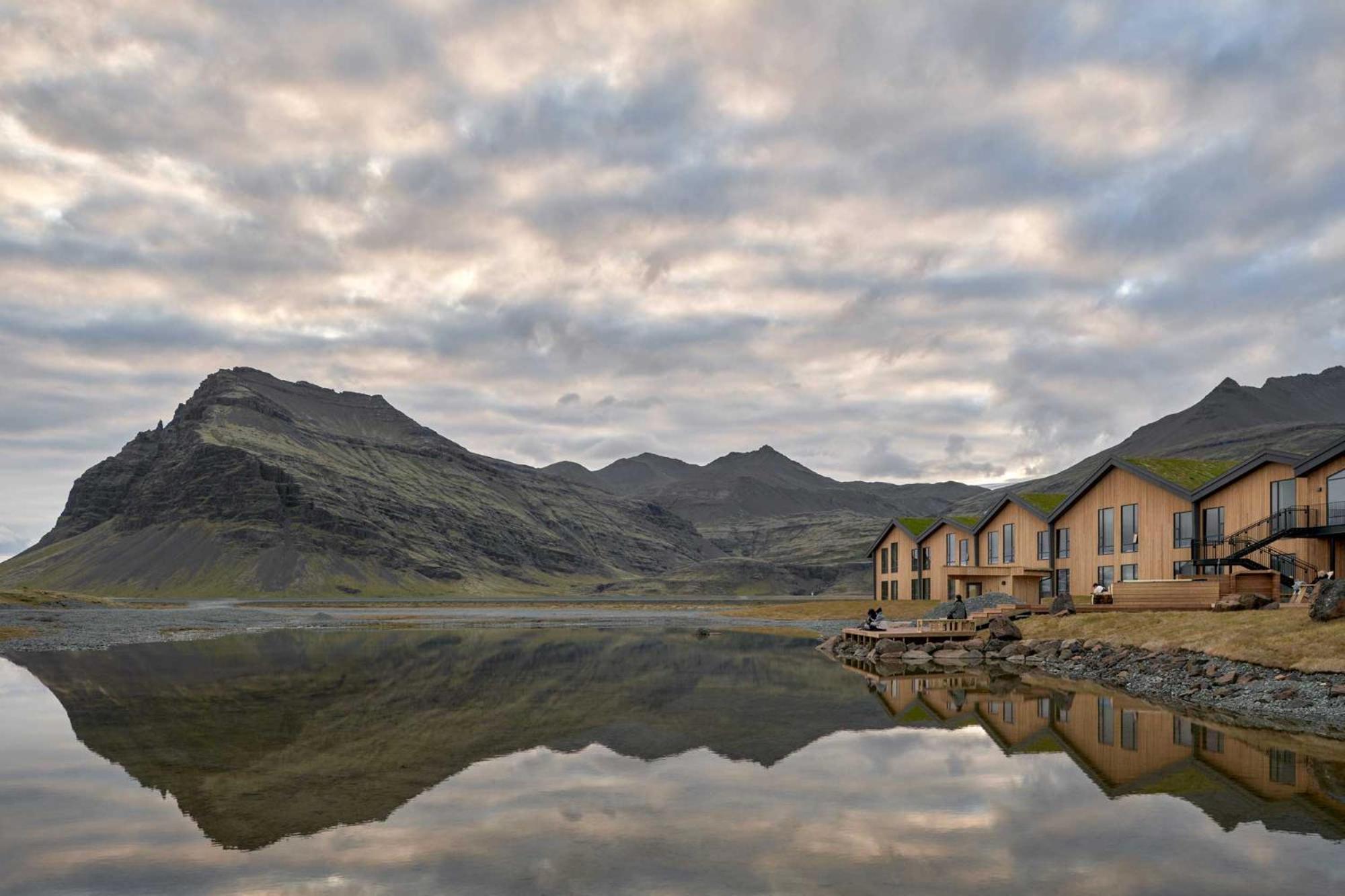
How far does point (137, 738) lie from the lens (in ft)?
80.2

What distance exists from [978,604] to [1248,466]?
59.8 ft

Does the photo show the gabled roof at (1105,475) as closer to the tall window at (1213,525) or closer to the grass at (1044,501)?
the tall window at (1213,525)

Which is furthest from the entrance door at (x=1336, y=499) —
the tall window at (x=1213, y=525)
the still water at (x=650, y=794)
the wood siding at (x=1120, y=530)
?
the still water at (x=650, y=794)

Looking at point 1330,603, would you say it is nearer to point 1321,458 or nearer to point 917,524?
point 1321,458

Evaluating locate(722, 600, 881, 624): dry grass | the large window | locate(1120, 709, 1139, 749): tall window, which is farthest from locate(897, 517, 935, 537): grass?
locate(1120, 709, 1139, 749): tall window

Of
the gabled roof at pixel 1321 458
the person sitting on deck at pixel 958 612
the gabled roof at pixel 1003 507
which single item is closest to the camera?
the gabled roof at pixel 1321 458

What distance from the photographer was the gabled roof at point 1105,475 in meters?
59.8

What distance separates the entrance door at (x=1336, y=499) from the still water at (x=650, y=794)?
25.1m

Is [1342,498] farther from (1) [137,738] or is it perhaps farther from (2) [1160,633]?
(1) [137,738]

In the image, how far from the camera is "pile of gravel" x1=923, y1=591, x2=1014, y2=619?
60.1 meters

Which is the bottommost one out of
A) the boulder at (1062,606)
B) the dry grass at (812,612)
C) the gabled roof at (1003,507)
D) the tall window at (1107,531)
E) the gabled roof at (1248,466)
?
the dry grass at (812,612)

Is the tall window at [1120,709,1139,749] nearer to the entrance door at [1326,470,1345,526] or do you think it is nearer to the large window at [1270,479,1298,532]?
the entrance door at [1326,470,1345,526]

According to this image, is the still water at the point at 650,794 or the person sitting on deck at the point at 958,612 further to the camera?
the person sitting on deck at the point at 958,612

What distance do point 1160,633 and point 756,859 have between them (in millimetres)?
34497
